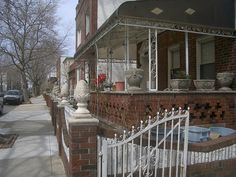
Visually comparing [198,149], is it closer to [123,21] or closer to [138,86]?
[138,86]

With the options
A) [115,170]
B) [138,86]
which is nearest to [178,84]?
[138,86]

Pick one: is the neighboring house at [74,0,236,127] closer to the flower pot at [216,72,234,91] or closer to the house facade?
the house facade

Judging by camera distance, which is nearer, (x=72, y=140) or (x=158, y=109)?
(x=72, y=140)

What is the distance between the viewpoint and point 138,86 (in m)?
7.29

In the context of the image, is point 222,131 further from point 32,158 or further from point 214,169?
point 32,158

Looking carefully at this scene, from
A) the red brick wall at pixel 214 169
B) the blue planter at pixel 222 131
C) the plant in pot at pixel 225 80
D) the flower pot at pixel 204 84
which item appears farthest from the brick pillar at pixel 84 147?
the plant in pot at pixel 225 80

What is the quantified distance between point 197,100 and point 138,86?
59.2 inches

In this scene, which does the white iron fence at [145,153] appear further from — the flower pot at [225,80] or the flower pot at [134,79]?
the flower pot at [225,80]

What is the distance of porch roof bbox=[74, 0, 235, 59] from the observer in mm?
7730

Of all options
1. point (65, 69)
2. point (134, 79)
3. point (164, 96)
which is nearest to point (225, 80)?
point (164, 96)

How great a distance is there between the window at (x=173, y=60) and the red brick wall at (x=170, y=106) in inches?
163

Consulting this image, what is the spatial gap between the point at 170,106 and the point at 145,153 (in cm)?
253

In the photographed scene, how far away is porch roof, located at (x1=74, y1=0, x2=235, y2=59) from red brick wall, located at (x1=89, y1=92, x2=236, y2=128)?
168 centimetres

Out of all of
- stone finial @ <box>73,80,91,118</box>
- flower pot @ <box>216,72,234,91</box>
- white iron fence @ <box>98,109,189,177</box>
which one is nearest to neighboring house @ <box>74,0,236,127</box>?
flower pot @ <box>216,72,234,91</box>
